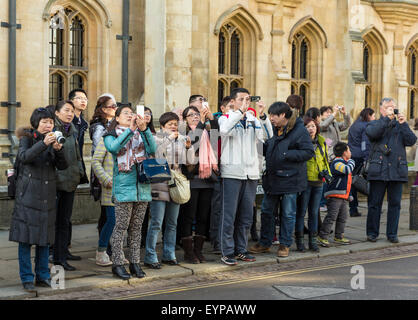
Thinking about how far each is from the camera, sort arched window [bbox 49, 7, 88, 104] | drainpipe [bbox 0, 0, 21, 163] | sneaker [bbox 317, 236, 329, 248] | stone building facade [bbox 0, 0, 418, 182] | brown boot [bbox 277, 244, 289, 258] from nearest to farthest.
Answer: brown boot [bbox 277, 244, 289, 258]
sneaker [bbox 317, 236, 329, 248]
drainpipe [bbox 0, 0, 21, 163]
stone building facade [bbox 0, 0, 418, 182]
arched window [bbox 49, 7, 88, 104]

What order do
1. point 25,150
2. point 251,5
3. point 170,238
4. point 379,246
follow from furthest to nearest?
point 251,5
point 379,246
point 170,238
point 25,150

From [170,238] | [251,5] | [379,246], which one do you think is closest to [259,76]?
[251,5]

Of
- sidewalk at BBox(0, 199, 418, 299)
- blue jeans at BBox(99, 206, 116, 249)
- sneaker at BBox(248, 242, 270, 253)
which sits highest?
blue jeans at BBox(99, 206, 116, 249)

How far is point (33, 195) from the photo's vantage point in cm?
621

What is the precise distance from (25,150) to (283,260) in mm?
3458

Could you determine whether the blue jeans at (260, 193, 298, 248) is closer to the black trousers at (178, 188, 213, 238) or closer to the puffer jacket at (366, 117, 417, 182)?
the black trousers at (178, 188, 213, 238)

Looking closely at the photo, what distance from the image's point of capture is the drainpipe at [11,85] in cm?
1131

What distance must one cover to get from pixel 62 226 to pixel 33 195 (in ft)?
3.67

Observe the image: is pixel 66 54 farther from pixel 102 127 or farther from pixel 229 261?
pixel 229 261

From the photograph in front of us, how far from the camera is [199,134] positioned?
7535 millimetres

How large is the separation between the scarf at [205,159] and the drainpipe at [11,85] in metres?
5.13

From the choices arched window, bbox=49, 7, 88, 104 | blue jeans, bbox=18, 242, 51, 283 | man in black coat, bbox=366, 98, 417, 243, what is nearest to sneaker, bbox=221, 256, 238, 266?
blue jeans, bbox=18, 242, 51, 283

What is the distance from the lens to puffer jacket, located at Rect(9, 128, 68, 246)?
6191mm
